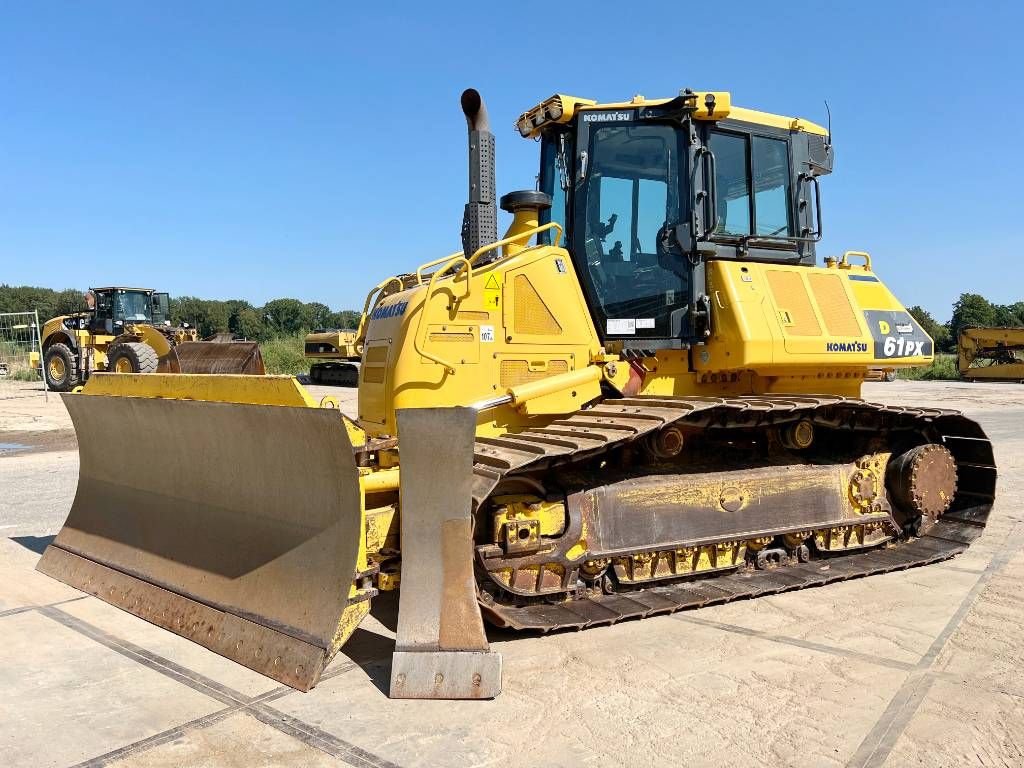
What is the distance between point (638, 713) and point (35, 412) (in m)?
18.5

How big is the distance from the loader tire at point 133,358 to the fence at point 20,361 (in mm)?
6714

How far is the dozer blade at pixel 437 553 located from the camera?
3.79 meters

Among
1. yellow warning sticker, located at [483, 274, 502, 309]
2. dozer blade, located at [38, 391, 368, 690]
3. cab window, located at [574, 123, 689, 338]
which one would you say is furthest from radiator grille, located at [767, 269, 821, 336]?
dozer blade, located at [38, 391, 368, 690]

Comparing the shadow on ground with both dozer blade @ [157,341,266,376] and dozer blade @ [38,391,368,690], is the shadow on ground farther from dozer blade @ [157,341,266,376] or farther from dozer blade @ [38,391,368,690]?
dozer blade @ [157,341,266,376]

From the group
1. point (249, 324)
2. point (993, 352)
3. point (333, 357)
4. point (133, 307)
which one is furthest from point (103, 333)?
point (249, 324)

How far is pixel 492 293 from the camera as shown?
17.2ft

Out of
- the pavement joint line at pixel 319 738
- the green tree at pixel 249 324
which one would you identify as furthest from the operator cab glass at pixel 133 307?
the green tree at pixel 249 324

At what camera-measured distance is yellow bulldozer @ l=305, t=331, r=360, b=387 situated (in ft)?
83.5

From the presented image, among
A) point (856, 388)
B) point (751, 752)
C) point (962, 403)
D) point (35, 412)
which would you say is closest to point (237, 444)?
point (751, 752)

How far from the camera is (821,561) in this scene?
19.1 ft

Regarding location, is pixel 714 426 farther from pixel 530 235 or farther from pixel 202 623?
pixel 202 623

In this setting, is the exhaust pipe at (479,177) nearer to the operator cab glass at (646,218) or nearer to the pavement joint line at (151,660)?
the operator cab glass at (646,218)

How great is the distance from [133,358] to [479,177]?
51.3 ft

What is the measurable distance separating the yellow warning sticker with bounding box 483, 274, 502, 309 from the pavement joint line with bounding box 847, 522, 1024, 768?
3.01m
